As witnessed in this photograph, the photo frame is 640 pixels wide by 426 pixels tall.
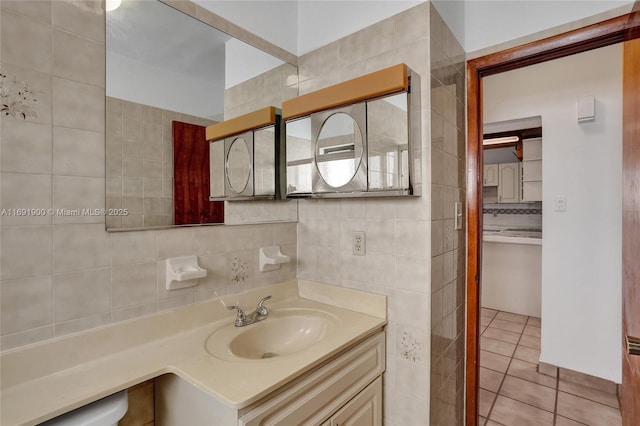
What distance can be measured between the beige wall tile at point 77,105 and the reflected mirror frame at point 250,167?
0.50 meters

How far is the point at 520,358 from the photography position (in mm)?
2648

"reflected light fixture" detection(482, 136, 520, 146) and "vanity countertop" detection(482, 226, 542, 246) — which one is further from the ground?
"reflected light fixture" detection(482, 136, 520, 146)

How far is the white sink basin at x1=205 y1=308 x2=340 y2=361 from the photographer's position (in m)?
1.21

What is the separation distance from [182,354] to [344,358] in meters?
0.56

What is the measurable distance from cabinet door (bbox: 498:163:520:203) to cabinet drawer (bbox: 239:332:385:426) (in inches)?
142

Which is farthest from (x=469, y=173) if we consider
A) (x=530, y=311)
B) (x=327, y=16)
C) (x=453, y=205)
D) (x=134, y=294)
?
(x=530, y=311)

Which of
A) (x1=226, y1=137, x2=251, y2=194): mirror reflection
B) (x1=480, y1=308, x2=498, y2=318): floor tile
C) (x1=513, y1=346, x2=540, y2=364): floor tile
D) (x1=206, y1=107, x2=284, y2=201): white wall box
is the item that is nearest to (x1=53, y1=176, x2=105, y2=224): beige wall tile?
(x1=206, y1=107, x2=284, y2=201): white wall box

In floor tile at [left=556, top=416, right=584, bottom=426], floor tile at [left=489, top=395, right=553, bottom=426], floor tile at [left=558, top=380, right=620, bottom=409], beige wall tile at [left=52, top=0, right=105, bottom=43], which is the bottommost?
floor tile at [left=556, top=416, right=584, bottom=426]

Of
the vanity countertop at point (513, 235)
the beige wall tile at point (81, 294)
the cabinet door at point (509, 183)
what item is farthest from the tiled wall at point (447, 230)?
the cabinet door at point (509, 183)

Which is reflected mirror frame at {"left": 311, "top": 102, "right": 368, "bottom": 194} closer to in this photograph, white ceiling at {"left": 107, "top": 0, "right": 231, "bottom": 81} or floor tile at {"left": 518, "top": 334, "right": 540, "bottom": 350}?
white ceiling at {"left": 107, "top": 0, "right": 231, "bottom": 81}

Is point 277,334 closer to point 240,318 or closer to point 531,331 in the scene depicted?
point 240,318

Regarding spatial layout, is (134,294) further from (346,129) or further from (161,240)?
(346,129)

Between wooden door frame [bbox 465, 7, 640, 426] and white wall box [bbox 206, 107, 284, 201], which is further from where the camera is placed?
wooden door frame [bbox 465, 7, 640, 426]

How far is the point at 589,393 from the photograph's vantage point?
2.18 m
